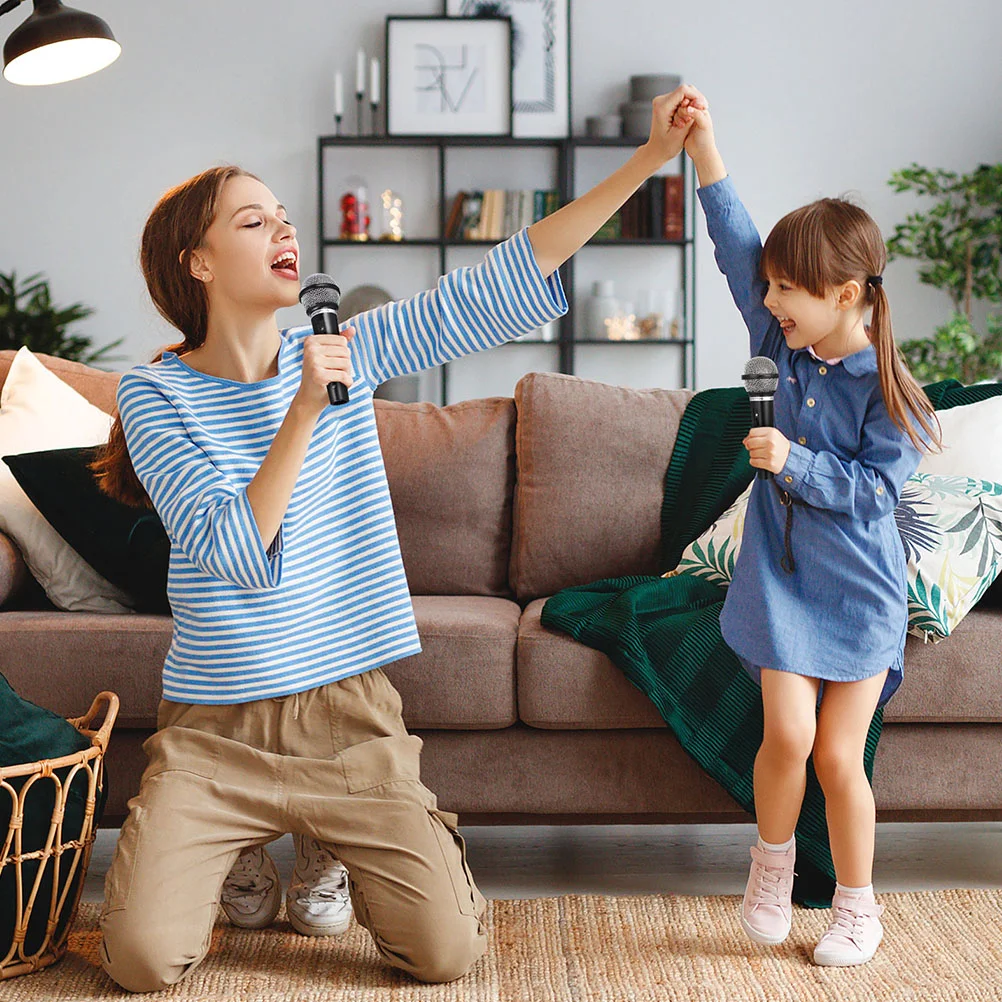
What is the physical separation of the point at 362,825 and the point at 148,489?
532 millimetres

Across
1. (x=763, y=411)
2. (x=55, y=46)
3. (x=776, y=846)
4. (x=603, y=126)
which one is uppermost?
(x=603, y=126)

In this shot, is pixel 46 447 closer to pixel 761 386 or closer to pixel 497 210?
pixel 761 386

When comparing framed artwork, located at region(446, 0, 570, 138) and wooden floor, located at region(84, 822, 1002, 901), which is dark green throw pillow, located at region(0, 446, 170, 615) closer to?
Result: wooden floor, located at region(84, 822, 1002, 901)

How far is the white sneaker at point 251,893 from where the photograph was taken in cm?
A: 172

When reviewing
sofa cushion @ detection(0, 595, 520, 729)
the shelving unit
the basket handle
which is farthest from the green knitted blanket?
the shelving unit

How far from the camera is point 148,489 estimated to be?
1.60 meters

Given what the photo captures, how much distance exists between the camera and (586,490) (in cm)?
232

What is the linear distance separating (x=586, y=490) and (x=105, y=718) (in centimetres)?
101

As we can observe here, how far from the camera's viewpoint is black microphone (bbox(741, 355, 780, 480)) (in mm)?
Result: 1487

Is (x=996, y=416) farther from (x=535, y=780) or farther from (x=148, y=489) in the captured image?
(x=148, y=489)

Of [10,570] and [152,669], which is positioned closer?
[152,669]

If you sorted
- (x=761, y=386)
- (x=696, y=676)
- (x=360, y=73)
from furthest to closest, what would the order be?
1. (x=360, y=73)
2. (x=696, y=676)
3. (x=761, y=386)

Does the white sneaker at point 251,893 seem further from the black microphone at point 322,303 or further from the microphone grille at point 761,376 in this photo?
the microphone grille at point 761,376

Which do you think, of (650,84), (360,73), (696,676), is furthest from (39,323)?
(696,676)
